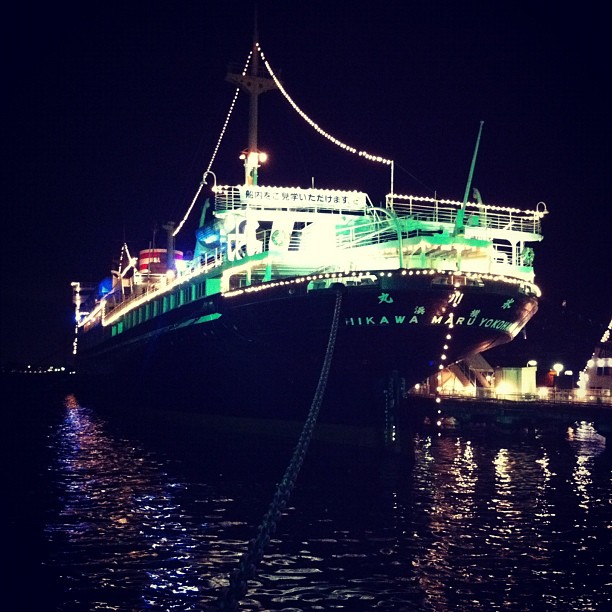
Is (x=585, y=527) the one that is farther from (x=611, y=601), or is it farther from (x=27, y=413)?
(x=27, y=413)

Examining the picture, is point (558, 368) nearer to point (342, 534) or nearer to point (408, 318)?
point (408, 318)

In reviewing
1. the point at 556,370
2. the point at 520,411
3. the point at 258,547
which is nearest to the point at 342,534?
the point at 258,547

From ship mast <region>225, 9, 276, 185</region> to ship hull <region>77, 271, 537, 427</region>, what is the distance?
9.37m

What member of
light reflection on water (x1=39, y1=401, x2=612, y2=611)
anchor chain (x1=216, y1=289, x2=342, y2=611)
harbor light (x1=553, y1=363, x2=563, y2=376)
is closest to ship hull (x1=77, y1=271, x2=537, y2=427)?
light reflection on water (x1=39, y1=401, x2=612, y2=611)

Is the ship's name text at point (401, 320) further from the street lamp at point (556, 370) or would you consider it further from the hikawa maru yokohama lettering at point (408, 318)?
the street lamp at point (556, 370)

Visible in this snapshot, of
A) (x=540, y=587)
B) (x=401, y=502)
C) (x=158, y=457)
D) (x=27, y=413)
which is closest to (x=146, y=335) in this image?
(x=27, y=413)

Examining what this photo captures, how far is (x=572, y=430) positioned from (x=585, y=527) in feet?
97.7

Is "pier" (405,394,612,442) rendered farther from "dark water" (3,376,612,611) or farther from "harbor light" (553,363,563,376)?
"harbor light" (553,363,563,376)

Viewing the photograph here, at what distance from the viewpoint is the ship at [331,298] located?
31.1m

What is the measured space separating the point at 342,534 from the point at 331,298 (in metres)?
13.7

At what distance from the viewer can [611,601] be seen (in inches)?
552

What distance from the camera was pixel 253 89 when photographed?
141 ft

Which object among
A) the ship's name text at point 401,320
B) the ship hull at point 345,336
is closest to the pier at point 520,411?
the ship hull at point 345,336

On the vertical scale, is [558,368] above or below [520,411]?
above
